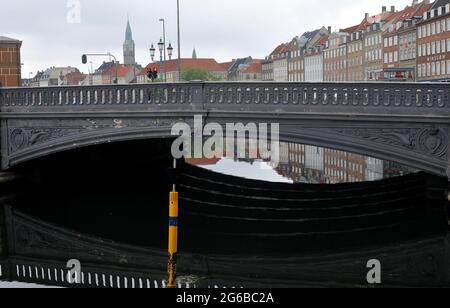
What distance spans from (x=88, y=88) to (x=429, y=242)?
33.9 ft

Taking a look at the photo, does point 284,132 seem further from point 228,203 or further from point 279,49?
point 279,49

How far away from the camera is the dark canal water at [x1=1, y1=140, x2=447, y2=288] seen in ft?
55.4

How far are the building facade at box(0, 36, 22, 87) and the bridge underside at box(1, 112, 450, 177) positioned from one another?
3620 mm

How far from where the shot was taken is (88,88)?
67.1 feet

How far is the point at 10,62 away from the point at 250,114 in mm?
11178

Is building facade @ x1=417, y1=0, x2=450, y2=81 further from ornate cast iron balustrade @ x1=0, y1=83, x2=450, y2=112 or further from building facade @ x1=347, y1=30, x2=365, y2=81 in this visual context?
ornate cast iron balustrade @ x1=0, y1=83, x2=450, y2=112

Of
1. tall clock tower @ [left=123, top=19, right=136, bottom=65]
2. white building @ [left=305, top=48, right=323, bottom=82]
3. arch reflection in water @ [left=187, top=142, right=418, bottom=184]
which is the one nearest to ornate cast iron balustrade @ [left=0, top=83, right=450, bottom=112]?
arch reflection in water @ [left=187, top=142, right=418, bottom=184]

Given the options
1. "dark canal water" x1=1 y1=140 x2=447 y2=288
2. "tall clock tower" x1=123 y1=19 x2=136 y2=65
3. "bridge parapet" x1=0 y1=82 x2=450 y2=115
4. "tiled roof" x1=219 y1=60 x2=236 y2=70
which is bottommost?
"dark canal water" x1=1 y1=140 x2=447 y2=288

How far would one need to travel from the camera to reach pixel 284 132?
57.2 ft

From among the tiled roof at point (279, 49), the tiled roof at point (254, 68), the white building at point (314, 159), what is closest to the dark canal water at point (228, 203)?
the white building at point (314, 159)

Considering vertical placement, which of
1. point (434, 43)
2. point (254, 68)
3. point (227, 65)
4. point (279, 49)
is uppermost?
point (279, 49)

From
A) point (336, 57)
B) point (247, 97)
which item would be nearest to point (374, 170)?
point (247, 97)

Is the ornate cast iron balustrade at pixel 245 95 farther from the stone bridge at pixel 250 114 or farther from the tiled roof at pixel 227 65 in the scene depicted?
the tiled roof at pixel 227 65

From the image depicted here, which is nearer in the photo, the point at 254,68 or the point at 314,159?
the point at 314,159
